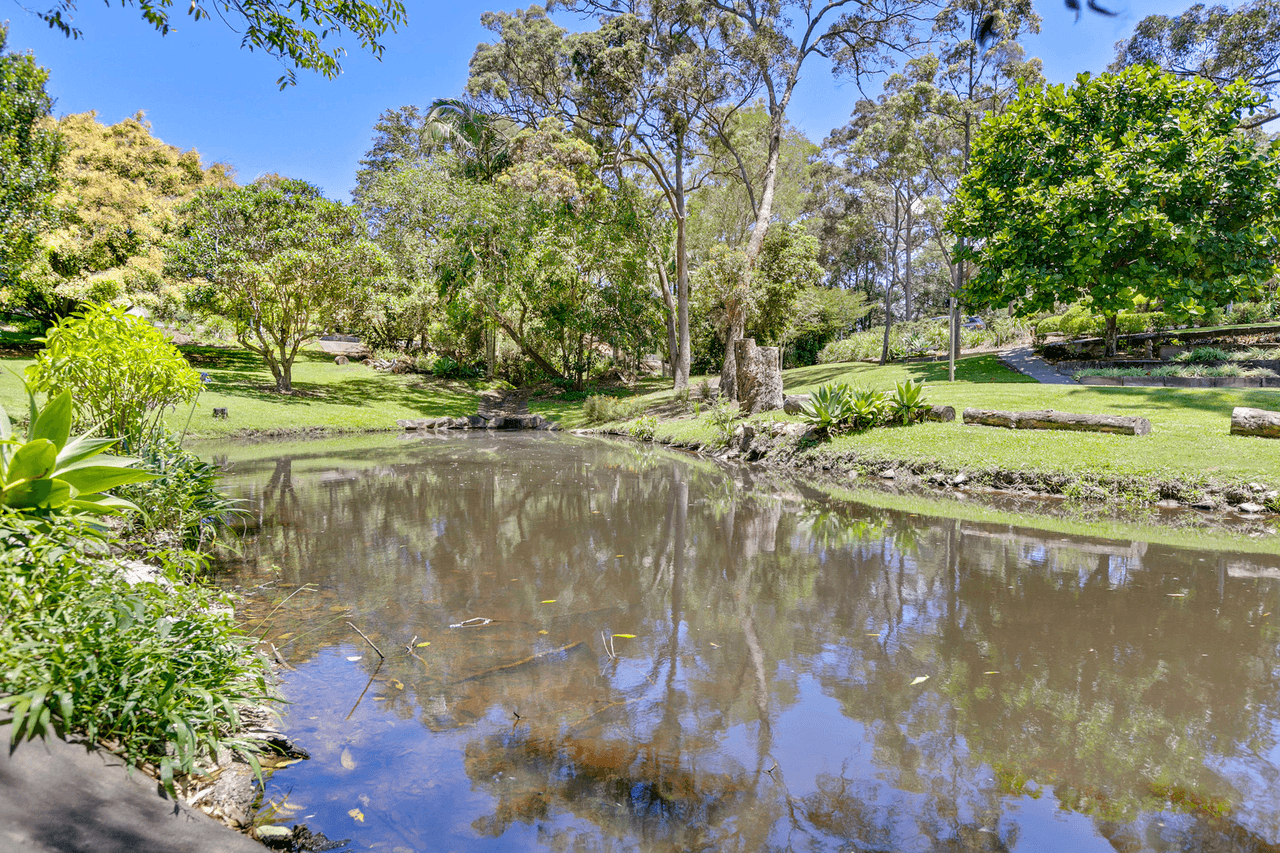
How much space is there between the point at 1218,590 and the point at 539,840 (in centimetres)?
575

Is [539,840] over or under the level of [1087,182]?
under

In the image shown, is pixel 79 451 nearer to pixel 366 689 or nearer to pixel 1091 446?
pixel 366 689

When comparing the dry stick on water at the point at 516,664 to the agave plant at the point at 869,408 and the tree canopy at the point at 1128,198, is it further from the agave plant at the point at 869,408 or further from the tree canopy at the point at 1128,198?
the tree canopy at the point at 1128,198

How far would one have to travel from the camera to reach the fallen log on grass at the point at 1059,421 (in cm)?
1052

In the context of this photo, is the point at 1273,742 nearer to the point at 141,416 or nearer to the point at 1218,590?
the point at 1218,590

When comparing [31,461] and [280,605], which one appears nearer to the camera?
[31,461]

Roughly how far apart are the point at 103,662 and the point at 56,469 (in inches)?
55.4

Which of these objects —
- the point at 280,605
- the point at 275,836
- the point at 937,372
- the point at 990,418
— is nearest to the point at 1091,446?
the point at 990,418

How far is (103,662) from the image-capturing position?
226 cm

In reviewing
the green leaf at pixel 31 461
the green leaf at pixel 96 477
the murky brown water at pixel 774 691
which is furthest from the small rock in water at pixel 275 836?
the green leaf at pixel 31 461

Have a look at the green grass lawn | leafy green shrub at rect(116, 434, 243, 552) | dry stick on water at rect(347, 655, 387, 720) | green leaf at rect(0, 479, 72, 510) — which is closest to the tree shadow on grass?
the green grass lawn

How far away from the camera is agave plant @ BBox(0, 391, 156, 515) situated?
2832 millimetres

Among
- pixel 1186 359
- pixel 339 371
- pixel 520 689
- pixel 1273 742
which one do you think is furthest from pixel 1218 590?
pixel 339 371

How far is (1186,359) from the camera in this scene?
19.0 m
